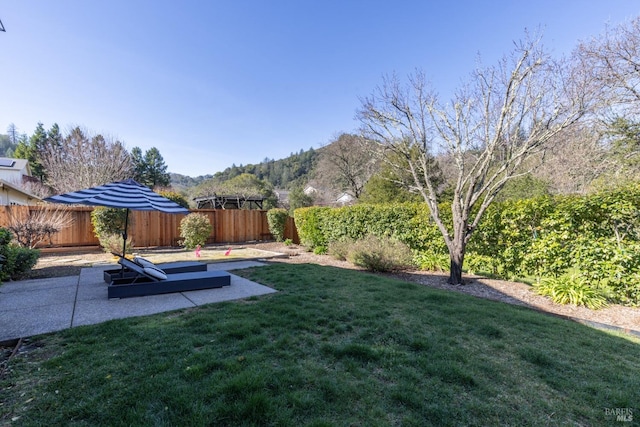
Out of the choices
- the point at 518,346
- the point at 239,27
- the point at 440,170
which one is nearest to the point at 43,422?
the point at 518,346

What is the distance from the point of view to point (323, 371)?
254cm

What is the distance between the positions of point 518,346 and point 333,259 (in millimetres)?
6930

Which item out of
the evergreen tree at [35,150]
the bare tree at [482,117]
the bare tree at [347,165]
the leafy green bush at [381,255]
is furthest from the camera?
the evergreen tree at [35,150]

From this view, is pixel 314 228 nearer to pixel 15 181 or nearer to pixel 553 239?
pixel 553 239

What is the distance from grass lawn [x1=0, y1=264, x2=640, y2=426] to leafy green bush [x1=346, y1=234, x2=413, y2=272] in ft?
11.5

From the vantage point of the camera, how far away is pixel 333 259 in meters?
9.89

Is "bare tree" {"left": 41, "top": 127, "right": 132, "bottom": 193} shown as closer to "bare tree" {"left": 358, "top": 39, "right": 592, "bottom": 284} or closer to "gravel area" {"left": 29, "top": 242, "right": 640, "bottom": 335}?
"gravel area" {"left": 29, "top": 242, "right": 640, "bottom": 335}

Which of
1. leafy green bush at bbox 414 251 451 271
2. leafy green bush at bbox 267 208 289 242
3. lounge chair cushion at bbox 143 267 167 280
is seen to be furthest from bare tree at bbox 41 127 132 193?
leafy green bush at bbox 414 251 451 271

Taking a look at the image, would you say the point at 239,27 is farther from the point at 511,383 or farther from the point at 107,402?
the point at 511,383

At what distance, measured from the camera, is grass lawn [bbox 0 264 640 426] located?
199 cm

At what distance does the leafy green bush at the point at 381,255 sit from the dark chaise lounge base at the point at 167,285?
A: 380cm

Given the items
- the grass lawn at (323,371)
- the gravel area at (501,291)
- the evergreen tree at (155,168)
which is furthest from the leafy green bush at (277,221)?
the evergreen tree at (155,168)

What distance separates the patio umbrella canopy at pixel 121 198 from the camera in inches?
176

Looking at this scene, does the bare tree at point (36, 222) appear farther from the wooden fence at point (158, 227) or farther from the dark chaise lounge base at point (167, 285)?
the dark chaise lounge base at point (167, 285)
